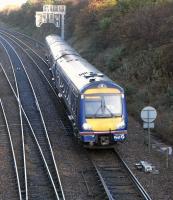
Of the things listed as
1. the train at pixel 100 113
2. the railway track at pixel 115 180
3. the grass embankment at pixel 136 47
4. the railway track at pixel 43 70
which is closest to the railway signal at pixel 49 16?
the railway track at pixel 43 70

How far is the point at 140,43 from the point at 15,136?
13501mm

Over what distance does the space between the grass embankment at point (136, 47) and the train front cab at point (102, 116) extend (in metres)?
2.91

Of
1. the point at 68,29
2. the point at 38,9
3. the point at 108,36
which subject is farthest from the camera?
the point at 38,9

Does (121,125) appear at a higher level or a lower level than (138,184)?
higher

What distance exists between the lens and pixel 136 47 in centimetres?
3219

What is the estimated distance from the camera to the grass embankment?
80.8 feet

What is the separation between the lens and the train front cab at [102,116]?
58.5 feet

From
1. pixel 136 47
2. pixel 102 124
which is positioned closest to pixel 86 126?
pixel 102 124

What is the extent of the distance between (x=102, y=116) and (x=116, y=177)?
9.32 feet

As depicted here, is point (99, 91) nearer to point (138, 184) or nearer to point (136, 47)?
point (138, 184)

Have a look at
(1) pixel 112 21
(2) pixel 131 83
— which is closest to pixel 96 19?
(1) pixel 112 21

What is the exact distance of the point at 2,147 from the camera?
19250 mm

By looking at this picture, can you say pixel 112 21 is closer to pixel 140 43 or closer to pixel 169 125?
pixel 140 43

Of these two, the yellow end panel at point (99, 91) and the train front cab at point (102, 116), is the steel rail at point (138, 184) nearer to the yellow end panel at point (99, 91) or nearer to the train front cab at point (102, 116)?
the train front cab at point (102, 116)
